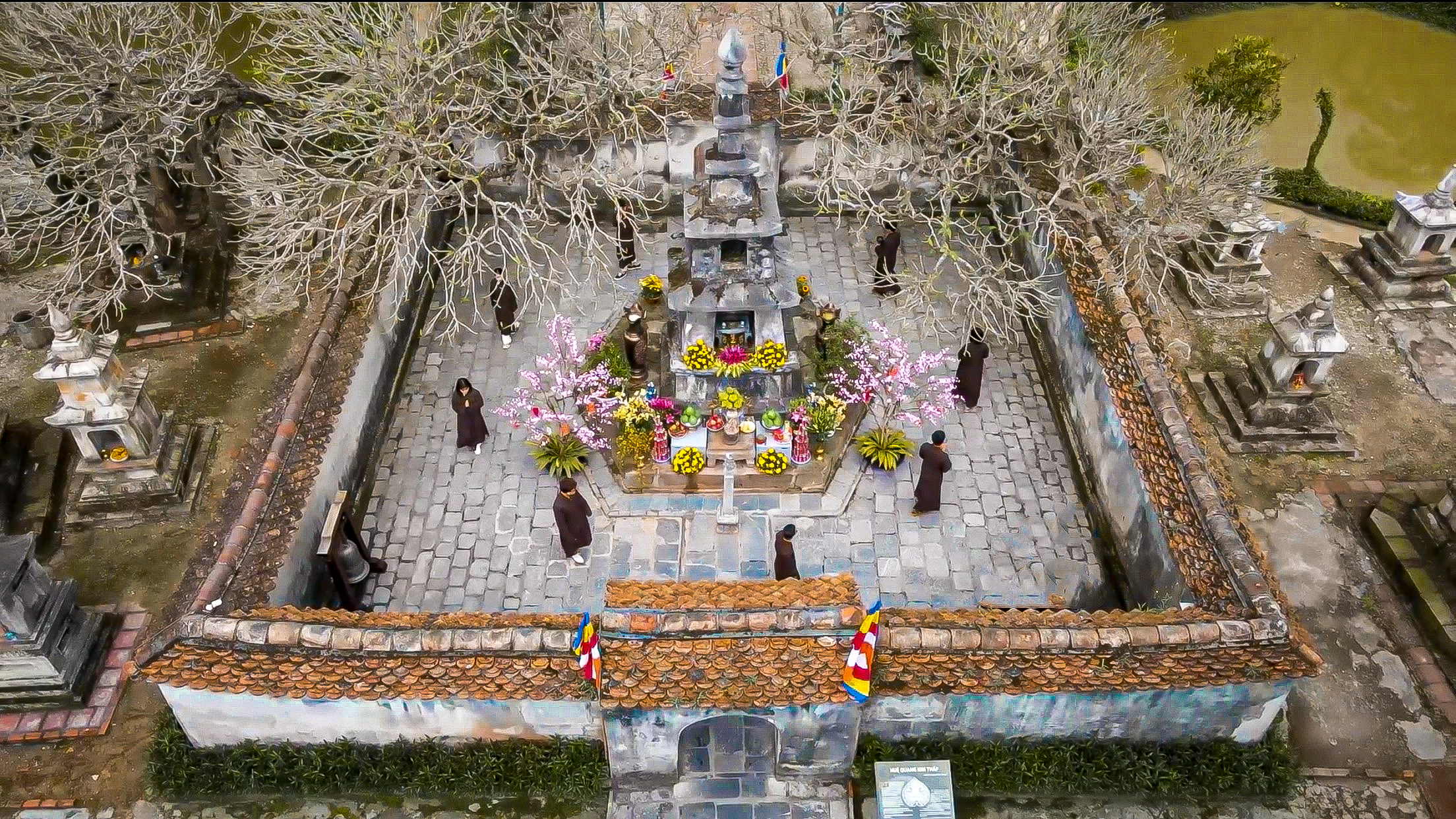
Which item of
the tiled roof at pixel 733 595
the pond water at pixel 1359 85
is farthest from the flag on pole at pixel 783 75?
the tiled roof at pixel 733 595

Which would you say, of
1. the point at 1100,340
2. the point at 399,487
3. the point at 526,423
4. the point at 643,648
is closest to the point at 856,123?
the point at 1100,340

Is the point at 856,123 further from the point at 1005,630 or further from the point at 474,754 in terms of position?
the point at 474,754

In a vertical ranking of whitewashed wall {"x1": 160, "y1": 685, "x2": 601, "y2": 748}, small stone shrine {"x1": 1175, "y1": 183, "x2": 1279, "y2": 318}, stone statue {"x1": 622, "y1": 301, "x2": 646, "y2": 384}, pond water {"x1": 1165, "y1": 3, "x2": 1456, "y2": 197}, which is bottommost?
whitewashed wall {"x1": 160, "y1": 685, "x2": 601, "y2": 748}

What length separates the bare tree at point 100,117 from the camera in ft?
47.8

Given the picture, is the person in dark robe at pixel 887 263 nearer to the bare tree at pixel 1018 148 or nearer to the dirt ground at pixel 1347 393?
the bare tree at pixel 1018 148

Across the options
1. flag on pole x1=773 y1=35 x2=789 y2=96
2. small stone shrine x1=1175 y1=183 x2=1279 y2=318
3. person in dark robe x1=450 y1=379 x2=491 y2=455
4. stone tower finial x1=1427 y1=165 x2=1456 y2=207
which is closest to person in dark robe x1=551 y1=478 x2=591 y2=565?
person in dark robe x1=450 y1=379 x2=491 y2=455

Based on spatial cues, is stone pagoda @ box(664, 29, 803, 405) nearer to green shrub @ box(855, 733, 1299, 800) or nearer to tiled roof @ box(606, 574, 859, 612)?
tiled roof @ box(606, 574, 859, 612)

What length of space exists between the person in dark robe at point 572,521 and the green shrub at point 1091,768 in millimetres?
4718

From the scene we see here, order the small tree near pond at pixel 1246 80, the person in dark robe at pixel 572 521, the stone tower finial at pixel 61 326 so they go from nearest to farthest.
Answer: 1. the person in dark robe at pixel 572 521
2. the stone tower finial at pixel 61 326
3. the small tree near pond at pixel 1246 80

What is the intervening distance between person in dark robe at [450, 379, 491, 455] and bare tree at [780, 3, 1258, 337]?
22.1 feet

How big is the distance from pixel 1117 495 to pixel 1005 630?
424cm

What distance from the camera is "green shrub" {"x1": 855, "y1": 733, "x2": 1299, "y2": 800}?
10.3 metres

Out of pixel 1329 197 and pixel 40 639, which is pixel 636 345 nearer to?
pixel 40 639

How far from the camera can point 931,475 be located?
13.0 m
